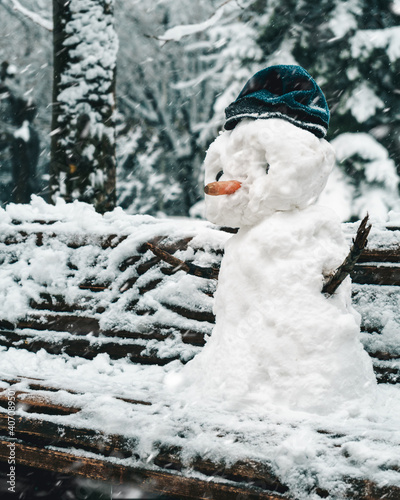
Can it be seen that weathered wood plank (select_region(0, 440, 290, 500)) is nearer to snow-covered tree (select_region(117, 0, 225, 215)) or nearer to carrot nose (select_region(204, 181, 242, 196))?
carrot nose (select_region(204, 181, 242, 196))

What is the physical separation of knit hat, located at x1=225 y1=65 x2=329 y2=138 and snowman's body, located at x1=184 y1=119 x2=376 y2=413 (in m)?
0.06

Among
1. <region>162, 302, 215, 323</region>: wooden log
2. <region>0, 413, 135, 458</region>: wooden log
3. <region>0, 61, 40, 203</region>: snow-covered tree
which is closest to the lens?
<region>0, 413, 135, 458</region>: wooden log

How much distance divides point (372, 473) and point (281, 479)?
0.78 ft

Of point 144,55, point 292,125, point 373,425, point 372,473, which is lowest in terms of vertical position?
point 144,55

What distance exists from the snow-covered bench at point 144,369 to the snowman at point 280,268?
127mm

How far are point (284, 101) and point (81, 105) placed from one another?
2.70 m

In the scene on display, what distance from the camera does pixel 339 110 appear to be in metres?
8.13

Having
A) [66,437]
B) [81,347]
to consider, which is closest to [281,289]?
[66,437]

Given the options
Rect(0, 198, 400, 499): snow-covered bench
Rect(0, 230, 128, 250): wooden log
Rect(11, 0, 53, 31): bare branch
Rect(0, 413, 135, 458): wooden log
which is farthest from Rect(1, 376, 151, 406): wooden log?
Rect(11, 0, 53, 31): bare branch

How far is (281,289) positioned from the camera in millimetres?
1780

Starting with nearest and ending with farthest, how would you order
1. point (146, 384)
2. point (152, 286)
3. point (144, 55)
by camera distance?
point (146, 384) < point (152, 286) < point (144, 55)

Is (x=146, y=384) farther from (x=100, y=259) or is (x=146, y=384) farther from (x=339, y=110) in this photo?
(x=339, y=110)

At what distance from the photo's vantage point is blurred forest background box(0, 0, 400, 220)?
7961mm

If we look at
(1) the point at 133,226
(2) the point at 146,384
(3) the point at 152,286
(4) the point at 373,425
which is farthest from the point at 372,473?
(1) the point at 133,226
